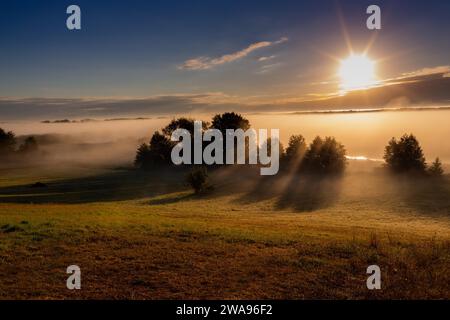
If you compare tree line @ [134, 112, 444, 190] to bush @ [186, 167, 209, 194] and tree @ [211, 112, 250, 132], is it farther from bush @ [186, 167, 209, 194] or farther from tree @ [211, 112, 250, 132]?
tree @ [211, 112, 250, 132]

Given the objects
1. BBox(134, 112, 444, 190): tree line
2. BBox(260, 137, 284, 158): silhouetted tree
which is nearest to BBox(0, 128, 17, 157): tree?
BBox(134, 112, 444, 190): tree line

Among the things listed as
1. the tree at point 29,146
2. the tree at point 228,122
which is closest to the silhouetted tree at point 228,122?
the tree at point 228,122

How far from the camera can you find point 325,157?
10206 cm

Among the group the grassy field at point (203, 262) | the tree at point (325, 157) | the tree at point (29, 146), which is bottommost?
the grassy field at point (203, 262)

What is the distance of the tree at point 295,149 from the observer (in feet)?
360

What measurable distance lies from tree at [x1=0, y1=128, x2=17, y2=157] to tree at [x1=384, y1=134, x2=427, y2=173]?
541ft

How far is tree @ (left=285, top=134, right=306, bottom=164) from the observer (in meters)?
110

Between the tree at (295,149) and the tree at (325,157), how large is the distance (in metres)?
2.96

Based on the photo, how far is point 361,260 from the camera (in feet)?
62.1

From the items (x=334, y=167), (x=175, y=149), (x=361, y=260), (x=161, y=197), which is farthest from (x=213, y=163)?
(x=361, y=260)

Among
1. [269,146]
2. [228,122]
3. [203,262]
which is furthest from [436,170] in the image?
[203,262]

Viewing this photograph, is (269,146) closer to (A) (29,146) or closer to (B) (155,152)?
(B) (155,152)

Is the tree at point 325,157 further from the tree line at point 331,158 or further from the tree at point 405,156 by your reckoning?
the tree at point 405,156

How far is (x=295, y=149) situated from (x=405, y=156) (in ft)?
102
